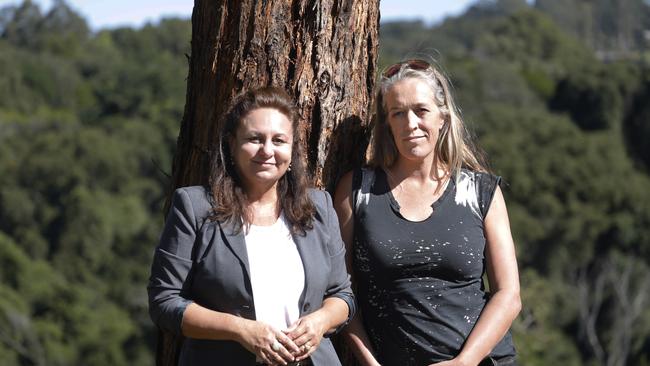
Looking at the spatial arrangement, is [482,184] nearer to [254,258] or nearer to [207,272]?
[254,258]

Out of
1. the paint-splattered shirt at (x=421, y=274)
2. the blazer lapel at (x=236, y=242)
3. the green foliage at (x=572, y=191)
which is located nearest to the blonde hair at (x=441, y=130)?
the paint-splattered shirt at (x=421, y=274)

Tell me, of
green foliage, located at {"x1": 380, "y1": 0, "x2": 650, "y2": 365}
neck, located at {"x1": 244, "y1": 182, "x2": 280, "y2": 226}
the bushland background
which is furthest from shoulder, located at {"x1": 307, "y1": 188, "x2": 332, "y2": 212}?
green foliage, located at {"x1": 380, "y1": 0, "x2": 650, "y2": 365}

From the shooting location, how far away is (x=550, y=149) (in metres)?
36.9

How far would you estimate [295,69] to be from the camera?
3.56 m

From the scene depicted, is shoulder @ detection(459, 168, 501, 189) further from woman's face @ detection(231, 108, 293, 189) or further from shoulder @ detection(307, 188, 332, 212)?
woman's face @ detection(231, 108, 293, 189)

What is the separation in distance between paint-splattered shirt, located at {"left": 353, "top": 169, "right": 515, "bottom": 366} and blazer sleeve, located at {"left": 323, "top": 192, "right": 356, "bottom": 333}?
0.13 meters

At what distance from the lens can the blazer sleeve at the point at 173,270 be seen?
298 centimetres

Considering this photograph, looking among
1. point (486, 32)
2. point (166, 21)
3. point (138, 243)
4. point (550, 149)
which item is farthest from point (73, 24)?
point (550, 149)

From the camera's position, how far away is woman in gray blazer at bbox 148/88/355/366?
2.98m

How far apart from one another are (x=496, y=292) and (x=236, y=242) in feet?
2.72

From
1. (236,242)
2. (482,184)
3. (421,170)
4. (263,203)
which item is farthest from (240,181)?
(482,184)

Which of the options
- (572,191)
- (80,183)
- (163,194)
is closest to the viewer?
(572,191)

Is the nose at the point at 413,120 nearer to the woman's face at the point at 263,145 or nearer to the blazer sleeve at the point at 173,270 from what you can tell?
the woman's face at the point at 263,145

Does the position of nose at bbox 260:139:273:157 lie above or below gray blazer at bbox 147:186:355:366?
above
